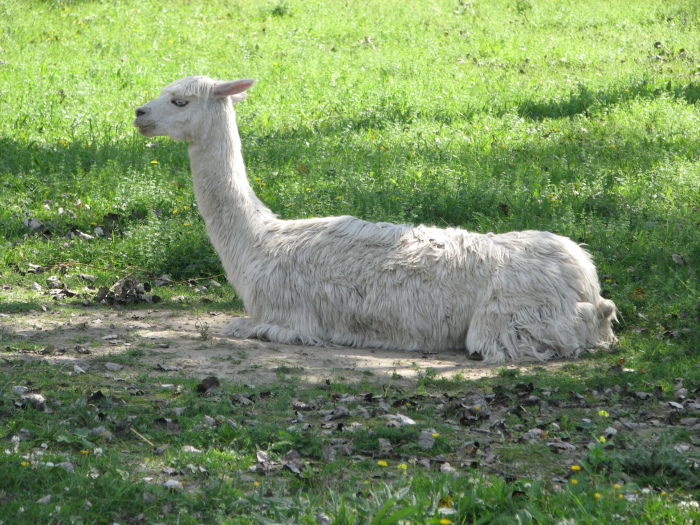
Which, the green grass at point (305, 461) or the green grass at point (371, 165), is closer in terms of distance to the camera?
the green grass at point (305, 461)

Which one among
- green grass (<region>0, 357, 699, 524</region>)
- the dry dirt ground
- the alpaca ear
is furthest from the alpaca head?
green grass (<region>0, 357, 699, 524</region>)

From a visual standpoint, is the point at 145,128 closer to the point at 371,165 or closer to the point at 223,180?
the point at 223,180

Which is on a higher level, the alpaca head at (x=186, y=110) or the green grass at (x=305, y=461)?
the alpaca head at (x=186, y=110)

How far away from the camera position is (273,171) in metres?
10.3

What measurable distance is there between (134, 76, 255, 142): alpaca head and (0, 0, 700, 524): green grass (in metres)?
1.69

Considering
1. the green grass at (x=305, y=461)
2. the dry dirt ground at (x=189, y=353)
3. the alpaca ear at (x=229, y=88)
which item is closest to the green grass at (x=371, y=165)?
the green grass at (x=305, y=461)

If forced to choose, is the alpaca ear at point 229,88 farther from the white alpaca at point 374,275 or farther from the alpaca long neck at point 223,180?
the alpaca long neck at point 223,180

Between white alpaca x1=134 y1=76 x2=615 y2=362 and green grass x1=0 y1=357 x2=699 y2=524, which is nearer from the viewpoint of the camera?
green grass x1=0 y1=357 x2=699 y2=524

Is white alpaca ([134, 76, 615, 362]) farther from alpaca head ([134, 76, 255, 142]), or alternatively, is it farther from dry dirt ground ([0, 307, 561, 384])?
dry dirt ground ([0, 307, 561, 384])

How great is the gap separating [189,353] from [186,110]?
85.1 inches

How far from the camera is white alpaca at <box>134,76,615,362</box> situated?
261 inches

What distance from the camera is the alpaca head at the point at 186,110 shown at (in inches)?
283

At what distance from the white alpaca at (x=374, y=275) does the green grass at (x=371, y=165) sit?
0.54m

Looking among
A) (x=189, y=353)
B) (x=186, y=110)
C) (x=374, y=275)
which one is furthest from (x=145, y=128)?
(x=374, y=275)
